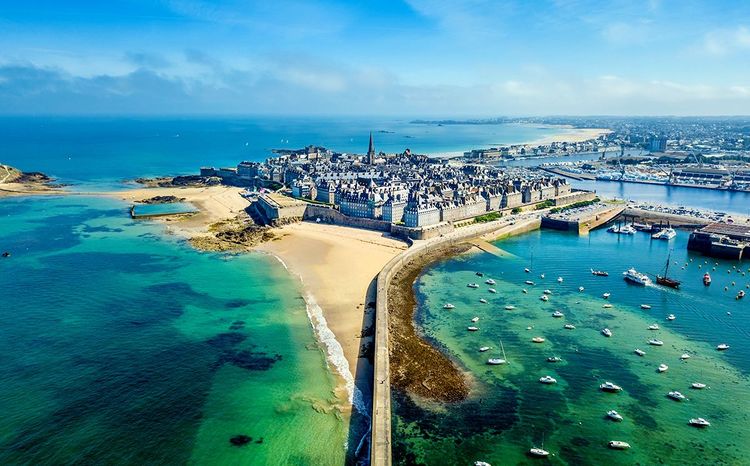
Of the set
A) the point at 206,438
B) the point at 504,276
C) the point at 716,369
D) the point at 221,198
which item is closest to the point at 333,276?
the point at 504,276

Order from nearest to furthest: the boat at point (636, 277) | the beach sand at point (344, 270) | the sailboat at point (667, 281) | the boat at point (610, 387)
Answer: the boat at point (610, 387), the beach sand at point (344, 270), the sailboat at point (667, 281), the boat at point (636, 277)

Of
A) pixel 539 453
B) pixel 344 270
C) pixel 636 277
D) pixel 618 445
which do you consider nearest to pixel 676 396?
pixel 618 445

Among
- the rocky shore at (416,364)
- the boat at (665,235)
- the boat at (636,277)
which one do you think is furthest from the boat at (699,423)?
the boat at (665,235)

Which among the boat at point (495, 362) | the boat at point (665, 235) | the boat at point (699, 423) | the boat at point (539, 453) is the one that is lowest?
the boat at point (539, 453)

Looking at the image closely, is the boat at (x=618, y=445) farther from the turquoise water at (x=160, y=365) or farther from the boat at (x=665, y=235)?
the boat at (x=665, y=235)

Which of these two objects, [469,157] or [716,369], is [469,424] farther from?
[469,157]

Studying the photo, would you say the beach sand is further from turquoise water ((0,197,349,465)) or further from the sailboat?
the sailboat
